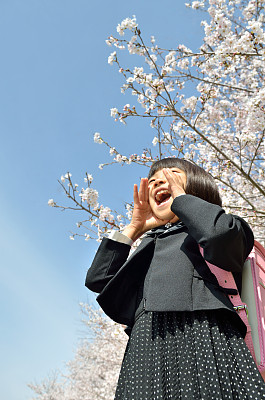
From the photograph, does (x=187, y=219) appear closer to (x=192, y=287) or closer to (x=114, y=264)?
(x=192, y=287)

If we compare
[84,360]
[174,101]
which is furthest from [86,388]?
[174,101]

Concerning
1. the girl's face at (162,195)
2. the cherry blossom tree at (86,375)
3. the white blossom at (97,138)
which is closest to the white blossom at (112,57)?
the white blossom at (97,138)

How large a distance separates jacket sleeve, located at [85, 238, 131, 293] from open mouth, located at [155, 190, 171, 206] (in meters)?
0.29

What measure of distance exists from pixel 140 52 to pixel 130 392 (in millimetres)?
3968

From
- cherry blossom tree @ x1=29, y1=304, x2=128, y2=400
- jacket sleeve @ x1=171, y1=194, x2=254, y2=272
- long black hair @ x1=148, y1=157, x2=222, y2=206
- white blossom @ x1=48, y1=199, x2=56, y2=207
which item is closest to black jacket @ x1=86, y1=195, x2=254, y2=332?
jacket sleeve @ x1=171, y1=194, x2=254, y2=272

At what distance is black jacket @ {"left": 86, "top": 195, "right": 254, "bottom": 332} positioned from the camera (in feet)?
3.89

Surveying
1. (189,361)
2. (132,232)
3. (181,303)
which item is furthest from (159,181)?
(189,361)

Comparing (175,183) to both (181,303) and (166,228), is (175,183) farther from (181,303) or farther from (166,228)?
(181,303)

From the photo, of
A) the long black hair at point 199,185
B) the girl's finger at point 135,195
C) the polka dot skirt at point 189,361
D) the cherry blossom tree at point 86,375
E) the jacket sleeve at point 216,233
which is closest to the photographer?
the polka dot skirt at point 189,361

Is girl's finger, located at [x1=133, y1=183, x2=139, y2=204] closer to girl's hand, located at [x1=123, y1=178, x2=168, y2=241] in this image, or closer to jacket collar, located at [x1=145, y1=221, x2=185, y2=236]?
girl's hand, located at [x1=123, y1=178, x2=168, y2=241]

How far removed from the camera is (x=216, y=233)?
1.17m

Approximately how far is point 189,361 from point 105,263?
0.59 metres

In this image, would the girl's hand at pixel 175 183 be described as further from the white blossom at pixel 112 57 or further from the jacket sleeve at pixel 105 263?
the white blossom at pixel 112 57

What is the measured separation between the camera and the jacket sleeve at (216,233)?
1.18m
